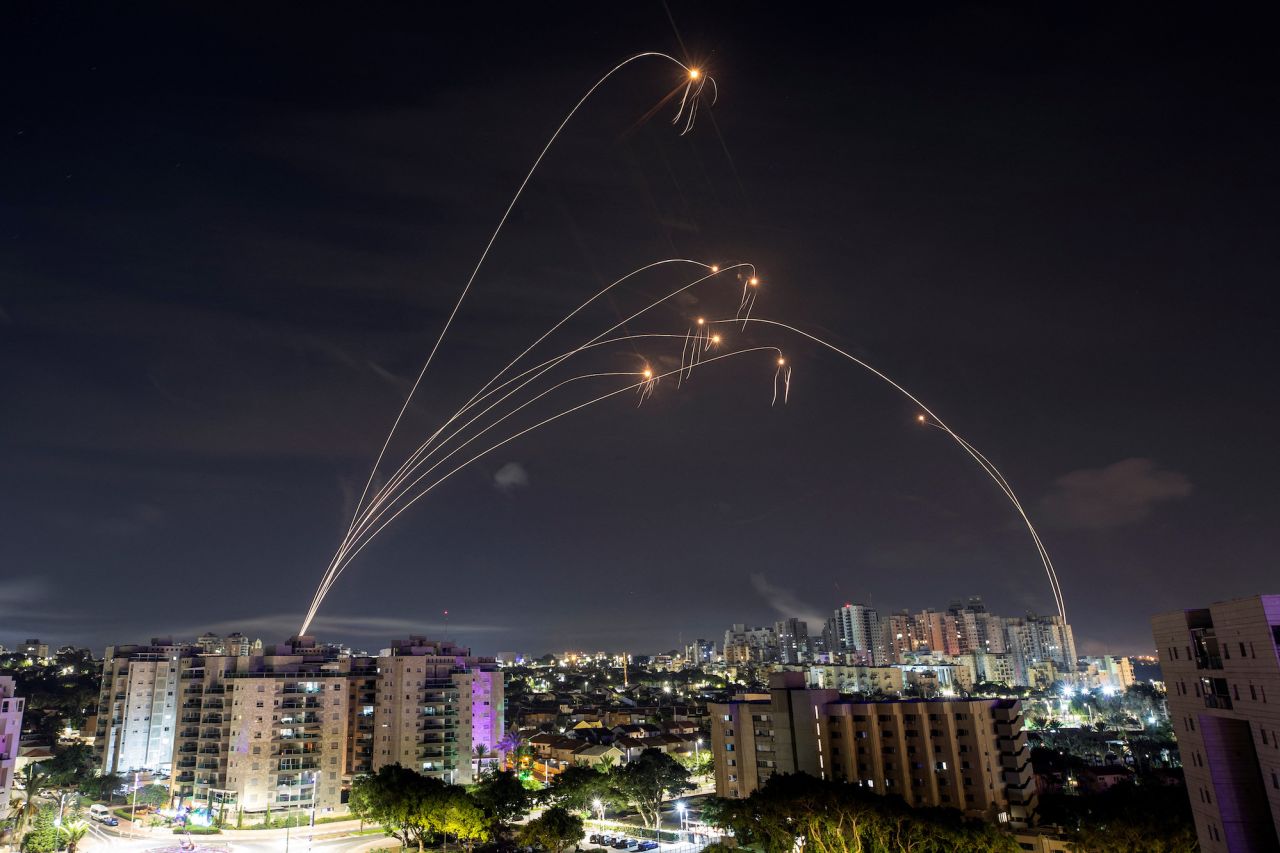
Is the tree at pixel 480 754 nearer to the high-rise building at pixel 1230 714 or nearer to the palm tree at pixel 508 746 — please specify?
the palm tree at pixel 508 746

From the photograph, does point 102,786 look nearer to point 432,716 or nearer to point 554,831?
point 432,716

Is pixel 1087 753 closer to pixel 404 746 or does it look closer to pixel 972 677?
pixel 404 746

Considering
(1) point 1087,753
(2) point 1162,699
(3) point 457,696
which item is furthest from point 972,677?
(3) point 457,696

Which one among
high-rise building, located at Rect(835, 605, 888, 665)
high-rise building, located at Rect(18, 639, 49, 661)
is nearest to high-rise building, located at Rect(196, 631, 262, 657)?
high-rise building, located at Rect(18, 639, 49, 661)

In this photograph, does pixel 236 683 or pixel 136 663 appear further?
pixel 136 663

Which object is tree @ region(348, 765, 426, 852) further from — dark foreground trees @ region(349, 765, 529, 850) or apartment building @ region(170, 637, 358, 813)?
apartment building @ region(170, 637, 358, 813)

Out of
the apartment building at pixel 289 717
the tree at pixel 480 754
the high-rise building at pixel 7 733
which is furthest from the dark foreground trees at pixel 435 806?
the high-rise building at pixel 7 733
